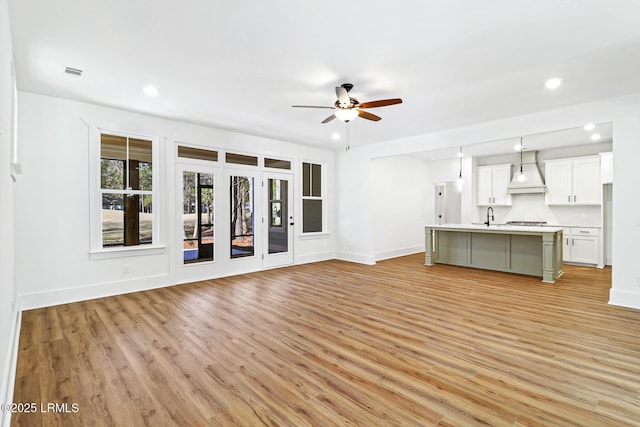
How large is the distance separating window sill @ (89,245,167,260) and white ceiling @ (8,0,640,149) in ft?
7.01

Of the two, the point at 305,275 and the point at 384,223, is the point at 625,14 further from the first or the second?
the point at 384,223

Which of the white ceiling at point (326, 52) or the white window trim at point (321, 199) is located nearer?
the white ceiling at point (326, 52)

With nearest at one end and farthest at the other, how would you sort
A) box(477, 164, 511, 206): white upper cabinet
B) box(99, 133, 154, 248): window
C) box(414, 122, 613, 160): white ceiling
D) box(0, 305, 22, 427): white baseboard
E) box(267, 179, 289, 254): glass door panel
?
box(0, 305, 22, 427): white baseboard, box(99, 133, 154, 248): window, box(414, 122, 613, 160): white ceiling, box(267, 179, 289, 254): glass door panel, box(477, 164, 511, 206): white upper cabinet

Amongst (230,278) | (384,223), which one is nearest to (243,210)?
(230,278)

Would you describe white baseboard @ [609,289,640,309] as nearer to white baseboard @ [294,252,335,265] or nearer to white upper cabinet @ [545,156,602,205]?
white upper cabinet @ [545,156,602,205]

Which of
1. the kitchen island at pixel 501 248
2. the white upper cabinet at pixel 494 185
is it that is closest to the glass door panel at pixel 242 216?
the kitchen island at pixel 501 248

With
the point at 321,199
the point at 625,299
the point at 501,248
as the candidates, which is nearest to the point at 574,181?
the point at 501,248

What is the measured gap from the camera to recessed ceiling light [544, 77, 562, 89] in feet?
11.9

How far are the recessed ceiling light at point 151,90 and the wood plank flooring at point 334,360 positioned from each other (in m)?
2.78

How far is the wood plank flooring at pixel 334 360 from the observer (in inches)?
77.7

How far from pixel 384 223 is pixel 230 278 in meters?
4.12

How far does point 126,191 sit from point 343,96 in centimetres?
364

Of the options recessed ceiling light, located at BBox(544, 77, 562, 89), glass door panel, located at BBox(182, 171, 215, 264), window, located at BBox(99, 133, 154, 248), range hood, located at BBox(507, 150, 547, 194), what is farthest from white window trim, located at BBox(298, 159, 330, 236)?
recessed ceiling light, located at BBox(544, 77, 562, 89)

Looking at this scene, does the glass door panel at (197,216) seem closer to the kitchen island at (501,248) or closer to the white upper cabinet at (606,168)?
the kitchen island at (501,248)
